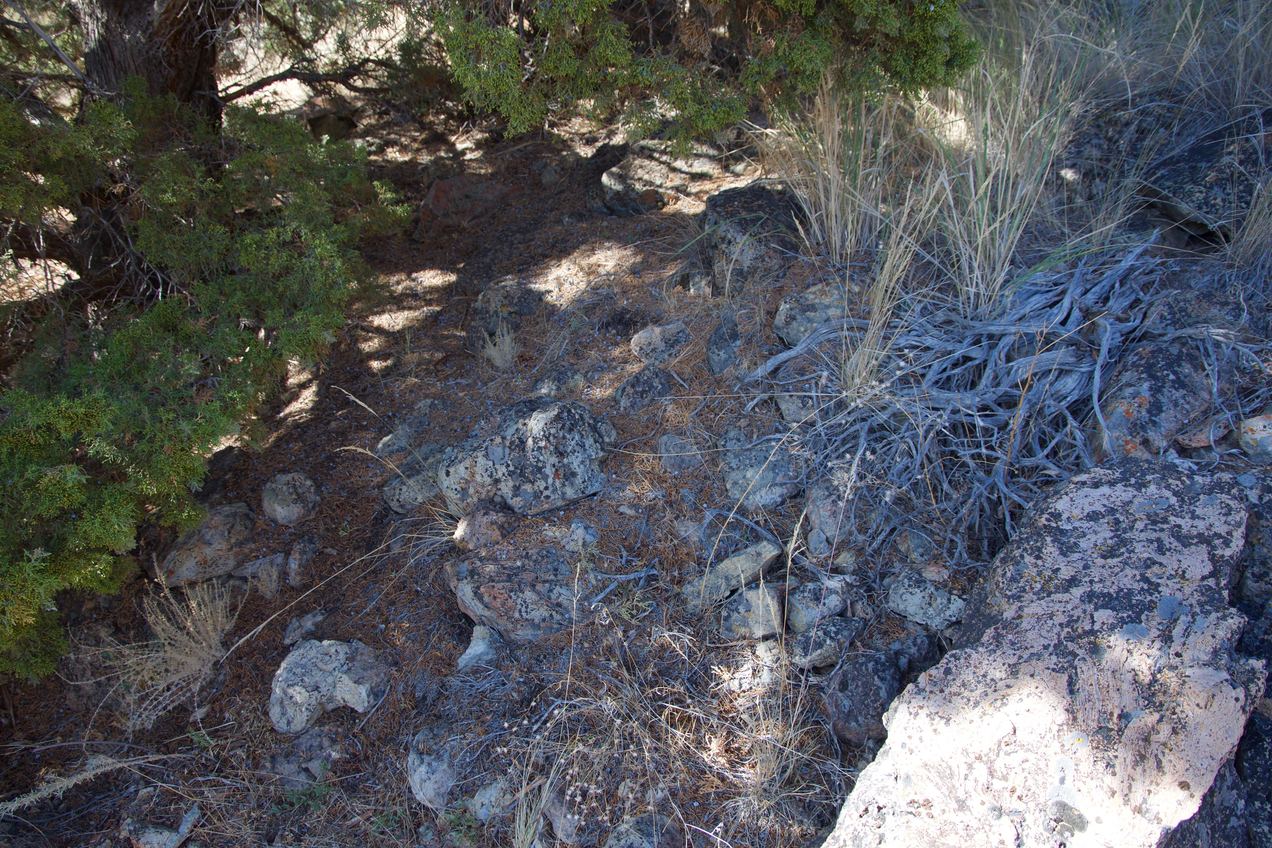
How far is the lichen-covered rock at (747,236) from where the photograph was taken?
4.09 metres

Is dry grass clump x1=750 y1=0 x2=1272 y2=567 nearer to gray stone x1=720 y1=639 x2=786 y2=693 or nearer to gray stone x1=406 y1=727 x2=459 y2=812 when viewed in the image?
gray stone x1=720 y1=639 x2=786 y2=693

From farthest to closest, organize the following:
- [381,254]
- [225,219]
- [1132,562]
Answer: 1. [381,254]
2. [225,219]
3. [1132,562]

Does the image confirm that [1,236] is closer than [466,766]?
No

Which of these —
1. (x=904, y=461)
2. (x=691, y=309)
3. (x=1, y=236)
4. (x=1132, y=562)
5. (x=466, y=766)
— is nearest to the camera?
(x=1132, y=562)

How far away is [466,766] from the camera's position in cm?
288

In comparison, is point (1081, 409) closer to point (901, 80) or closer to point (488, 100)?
point (901, 80)

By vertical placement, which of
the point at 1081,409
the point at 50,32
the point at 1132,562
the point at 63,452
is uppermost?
the point at 50,32

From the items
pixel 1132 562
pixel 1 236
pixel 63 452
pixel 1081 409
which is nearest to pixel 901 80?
pixel 1081 409

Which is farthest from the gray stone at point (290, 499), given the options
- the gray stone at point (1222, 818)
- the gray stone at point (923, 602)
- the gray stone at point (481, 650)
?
the gray stone at point (1222, 818)

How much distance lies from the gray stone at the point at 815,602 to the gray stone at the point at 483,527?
A: 3.75ft

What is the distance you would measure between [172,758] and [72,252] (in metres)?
2.34

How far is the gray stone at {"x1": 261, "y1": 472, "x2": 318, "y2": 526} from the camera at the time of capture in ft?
12.8

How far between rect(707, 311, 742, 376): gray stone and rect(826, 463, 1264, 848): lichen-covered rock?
1666 millimetres

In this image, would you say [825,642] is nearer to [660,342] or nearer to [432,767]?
[432,767]
